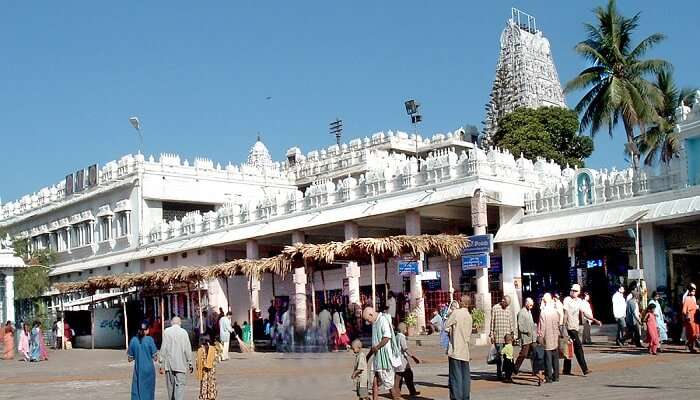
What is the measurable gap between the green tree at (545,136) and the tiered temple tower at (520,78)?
5.30 meters

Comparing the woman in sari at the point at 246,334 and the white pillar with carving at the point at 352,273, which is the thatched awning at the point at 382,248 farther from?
the woman in sari at the point at 246,334

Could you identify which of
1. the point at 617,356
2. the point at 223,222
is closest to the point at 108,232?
the point at 223,222

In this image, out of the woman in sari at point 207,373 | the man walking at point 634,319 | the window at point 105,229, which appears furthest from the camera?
the window at point 105,229

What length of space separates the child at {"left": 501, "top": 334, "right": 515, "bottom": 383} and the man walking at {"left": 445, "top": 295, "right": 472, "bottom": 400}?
7.79 ft

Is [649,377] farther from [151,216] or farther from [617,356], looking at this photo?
[151,216]

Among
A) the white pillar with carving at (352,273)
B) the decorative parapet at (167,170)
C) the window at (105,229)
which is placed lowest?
the white pillar with carving at (352,273)

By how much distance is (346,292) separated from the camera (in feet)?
117

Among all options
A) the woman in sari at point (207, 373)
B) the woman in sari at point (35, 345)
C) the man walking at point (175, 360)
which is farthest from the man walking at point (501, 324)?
the woman in sari at point (35, 345)

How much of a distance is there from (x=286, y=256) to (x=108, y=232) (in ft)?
76.0

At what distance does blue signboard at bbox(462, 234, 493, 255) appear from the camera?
25.5m

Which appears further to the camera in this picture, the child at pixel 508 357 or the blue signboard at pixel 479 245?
the blue signboard at pixel 479 245

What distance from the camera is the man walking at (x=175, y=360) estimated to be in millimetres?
12086

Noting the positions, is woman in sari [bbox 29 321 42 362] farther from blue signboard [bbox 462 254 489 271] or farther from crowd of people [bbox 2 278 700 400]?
blue signboard [bbox 462 254 489 271]

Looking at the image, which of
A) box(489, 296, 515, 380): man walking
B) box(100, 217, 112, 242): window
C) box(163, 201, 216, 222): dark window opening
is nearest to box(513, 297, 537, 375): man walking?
box(489, 296, 515, 380): man walking
